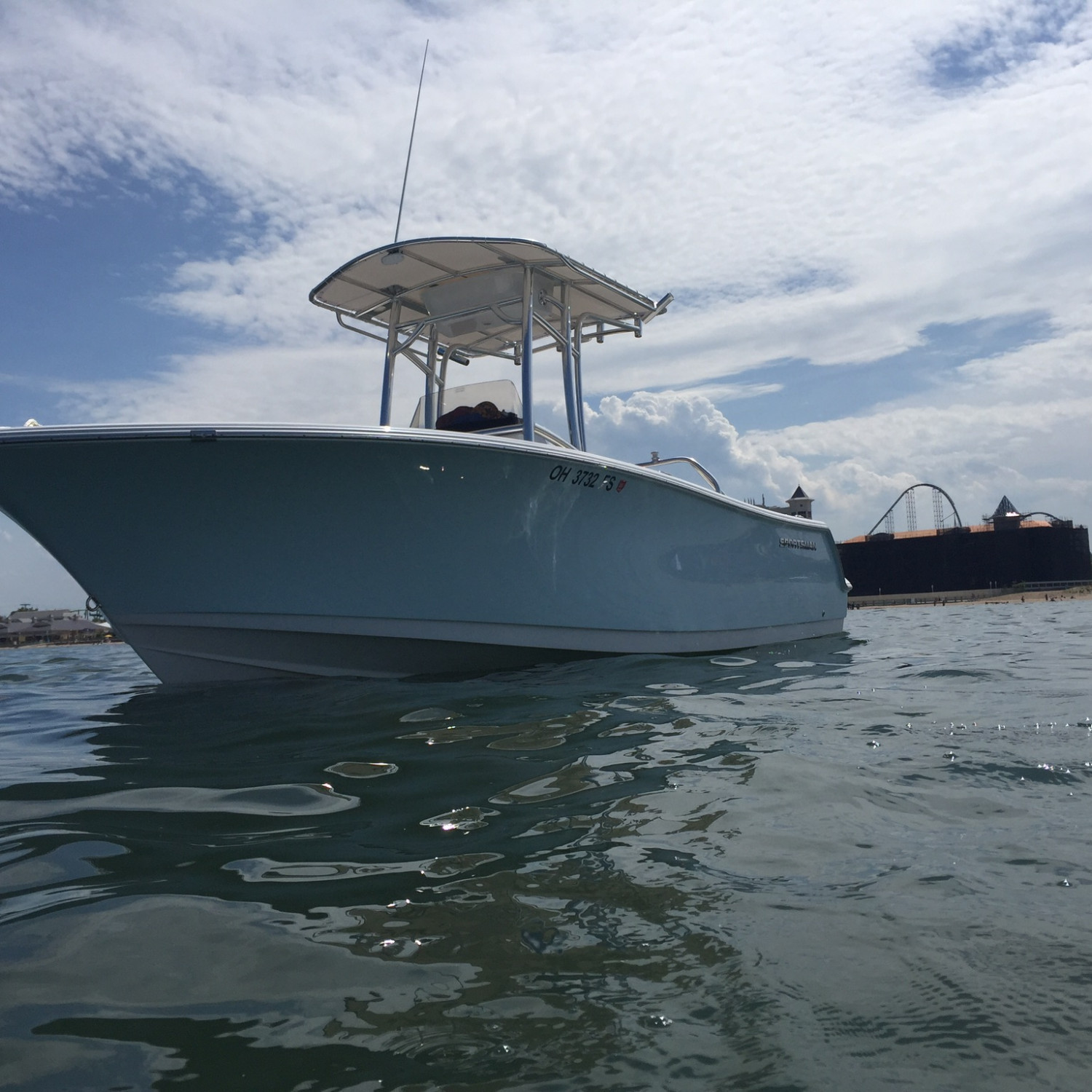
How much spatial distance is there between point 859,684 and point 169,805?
3.60 metres

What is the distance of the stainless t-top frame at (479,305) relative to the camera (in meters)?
6.29

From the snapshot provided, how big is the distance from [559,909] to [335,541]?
333 cm

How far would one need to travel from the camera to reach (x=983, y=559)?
4375cm

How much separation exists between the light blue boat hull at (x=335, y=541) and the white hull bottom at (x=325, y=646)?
12 mm

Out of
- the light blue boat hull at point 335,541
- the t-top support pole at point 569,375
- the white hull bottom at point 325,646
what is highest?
the t-top support pole at point 569,375

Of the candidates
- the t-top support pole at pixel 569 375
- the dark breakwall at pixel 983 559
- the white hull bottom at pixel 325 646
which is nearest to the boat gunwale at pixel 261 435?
the white hull bottom at pixel 325 646

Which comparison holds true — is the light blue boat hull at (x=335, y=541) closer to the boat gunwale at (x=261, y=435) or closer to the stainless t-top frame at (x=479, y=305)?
the boat gunwale at (x=261, y=435)

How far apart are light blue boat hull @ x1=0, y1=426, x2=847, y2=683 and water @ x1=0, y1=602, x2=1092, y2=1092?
1440mm

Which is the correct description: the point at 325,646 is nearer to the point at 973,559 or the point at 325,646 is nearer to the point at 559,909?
the point at 559,909

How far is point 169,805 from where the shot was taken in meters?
2.37

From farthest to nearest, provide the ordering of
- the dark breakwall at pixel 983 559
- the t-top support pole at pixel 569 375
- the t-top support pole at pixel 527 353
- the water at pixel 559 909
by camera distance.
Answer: the dark breakwall at pixel 983 559
the t-top support pole at pixel 569 375
the t-top support pole at pixel 527 353
the water at pixel 559 909

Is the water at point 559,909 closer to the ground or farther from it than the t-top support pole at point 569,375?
closer to the ground

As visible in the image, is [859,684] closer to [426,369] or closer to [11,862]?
[11,862]

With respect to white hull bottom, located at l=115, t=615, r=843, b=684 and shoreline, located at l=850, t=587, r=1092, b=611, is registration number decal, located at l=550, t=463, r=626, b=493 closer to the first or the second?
white hull bottom, located at l=115, t=615, r=843, b=684
